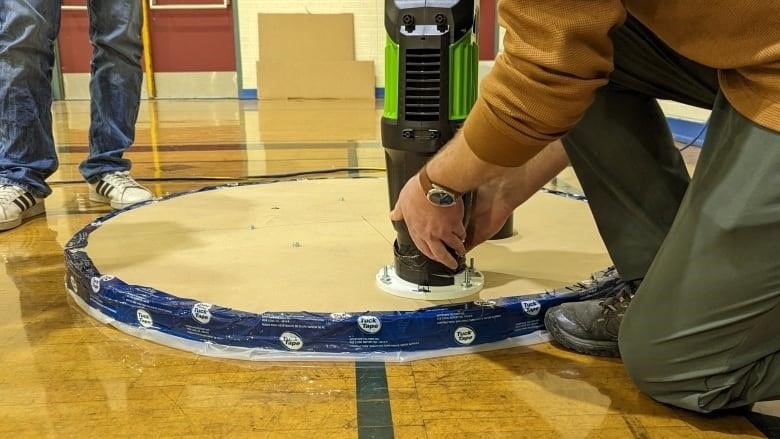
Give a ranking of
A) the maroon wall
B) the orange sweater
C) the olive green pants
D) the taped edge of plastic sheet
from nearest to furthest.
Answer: the orange sweater, the olive green pants, the taped edge of plastic sheet, the maroon wall

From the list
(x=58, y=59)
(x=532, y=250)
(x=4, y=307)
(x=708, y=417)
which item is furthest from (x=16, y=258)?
(x=58, y=59)

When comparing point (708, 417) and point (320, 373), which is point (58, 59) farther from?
point (708, 417)

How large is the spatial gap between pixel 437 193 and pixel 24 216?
1450 mm

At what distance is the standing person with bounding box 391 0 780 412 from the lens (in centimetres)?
69

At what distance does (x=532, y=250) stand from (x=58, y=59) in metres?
5.53


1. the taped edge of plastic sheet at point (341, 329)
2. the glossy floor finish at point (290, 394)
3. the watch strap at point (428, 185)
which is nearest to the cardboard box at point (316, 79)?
the glossy floor finish at point (290, 394)

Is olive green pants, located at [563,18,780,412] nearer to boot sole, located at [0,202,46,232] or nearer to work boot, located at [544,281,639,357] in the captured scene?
work boot, located at [544,281,639,357]

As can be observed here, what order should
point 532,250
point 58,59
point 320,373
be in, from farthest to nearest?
point 58,59 < point 532,250 < point 320,373

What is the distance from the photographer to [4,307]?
1246 millimetres

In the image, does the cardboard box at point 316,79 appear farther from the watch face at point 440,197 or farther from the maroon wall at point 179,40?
the watch face at point 440,197

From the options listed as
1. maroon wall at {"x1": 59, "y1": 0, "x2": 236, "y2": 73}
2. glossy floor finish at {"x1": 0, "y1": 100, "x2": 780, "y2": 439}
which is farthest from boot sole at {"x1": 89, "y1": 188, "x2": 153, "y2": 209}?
maroon wall at {"x1": 59, "y1": 0, "x2": 236, "y2": 73}

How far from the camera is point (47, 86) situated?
1848 millimetres

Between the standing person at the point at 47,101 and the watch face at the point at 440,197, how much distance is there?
4.35 ft

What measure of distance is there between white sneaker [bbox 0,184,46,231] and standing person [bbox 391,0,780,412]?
49.2 inches
